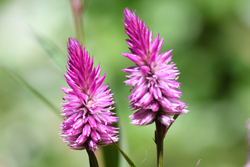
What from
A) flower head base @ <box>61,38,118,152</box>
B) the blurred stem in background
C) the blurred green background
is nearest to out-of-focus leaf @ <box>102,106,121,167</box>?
flower head base @ <box>61,38,118,152</box>

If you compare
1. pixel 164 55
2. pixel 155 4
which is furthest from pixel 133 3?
pixel 164 55

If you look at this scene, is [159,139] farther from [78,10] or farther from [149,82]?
[78,10]

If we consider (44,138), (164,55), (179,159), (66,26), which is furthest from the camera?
(66,26)

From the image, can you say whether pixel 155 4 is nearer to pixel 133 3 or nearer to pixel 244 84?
pixel 133 3

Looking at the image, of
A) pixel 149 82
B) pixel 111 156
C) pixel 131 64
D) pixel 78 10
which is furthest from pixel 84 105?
pixel 131 64

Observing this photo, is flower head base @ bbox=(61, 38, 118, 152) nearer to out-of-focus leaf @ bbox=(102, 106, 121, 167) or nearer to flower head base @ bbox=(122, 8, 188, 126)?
flower head base @ bbox=(122, 8, 188, 126)

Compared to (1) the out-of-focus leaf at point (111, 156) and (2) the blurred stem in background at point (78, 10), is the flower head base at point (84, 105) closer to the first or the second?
(1) the out-of-focus leaf at point (111, 156)
